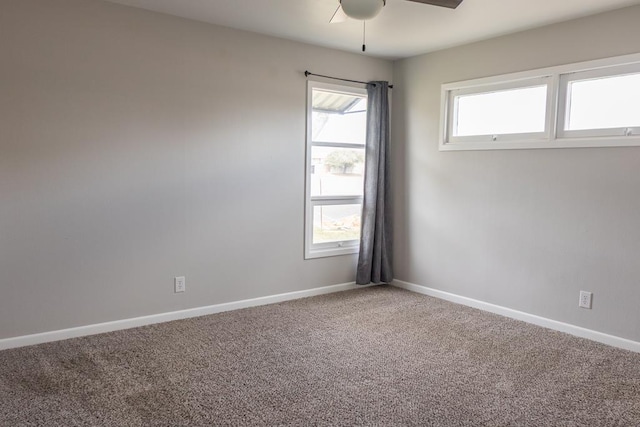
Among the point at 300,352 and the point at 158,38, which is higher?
the point at 158,38

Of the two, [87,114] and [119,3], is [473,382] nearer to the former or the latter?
[87,114]

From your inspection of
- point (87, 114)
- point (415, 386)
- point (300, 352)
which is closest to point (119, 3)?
point (87, 114)

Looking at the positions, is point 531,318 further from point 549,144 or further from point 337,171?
point 337,171

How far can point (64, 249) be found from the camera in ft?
10.6

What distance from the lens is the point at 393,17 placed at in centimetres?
346

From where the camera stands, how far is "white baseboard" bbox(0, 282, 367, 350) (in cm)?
314

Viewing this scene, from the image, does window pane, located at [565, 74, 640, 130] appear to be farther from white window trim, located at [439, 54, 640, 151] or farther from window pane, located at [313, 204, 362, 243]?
window pane, located at [313, 204, 362, 243]

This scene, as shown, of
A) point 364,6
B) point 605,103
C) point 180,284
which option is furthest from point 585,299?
point 180,284

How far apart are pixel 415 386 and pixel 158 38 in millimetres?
3079

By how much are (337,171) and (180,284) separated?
1929 mm

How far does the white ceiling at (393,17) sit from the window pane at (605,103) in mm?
517

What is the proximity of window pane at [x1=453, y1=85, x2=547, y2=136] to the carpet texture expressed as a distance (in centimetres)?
169

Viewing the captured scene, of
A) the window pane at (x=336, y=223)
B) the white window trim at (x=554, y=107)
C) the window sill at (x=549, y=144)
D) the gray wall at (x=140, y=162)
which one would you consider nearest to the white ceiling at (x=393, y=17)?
the gray wall at (x=140, y=162)

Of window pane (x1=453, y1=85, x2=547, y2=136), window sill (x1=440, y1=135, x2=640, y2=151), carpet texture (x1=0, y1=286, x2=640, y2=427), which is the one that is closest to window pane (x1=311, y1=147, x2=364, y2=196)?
window sill (x1=440, y1=135, x2=640, y2=151)
